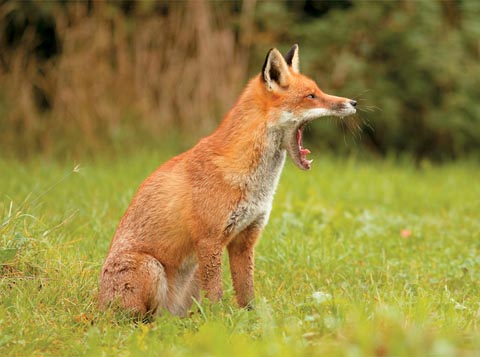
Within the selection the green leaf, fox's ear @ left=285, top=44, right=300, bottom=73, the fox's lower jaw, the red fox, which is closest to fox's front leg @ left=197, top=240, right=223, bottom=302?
the red fox

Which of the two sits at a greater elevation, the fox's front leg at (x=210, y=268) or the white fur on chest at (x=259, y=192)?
the white fur on chest at (x=259, y=192)

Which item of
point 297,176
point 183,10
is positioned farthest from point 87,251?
point 183,10

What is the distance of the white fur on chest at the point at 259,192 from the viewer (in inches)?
213

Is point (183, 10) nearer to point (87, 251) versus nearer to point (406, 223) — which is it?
point (406, 223)

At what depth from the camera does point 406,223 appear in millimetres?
8523

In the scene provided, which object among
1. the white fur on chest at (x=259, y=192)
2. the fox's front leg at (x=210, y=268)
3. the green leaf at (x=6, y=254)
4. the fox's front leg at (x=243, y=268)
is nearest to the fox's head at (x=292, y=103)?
the white fur on chest at (x=259, y=192)

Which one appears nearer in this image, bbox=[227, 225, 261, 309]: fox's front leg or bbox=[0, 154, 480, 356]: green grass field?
bbox=[0, 154, 480, 356]: green grass field

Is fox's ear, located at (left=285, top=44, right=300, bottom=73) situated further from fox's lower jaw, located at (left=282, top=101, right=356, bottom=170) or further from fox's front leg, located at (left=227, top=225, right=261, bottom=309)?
fox's front leg, located at (left=227, top=225, right=261, bottom=309)

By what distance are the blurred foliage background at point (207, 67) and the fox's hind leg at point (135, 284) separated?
6.54 m

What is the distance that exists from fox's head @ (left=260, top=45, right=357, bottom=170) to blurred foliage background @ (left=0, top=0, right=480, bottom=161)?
6.16m

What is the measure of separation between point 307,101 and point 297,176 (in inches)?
199

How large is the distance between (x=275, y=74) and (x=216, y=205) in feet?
3.60

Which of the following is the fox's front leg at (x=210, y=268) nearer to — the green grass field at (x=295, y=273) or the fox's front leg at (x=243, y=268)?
the green grass field at (x=295, y=273)

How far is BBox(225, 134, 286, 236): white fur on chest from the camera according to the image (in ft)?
17.7
